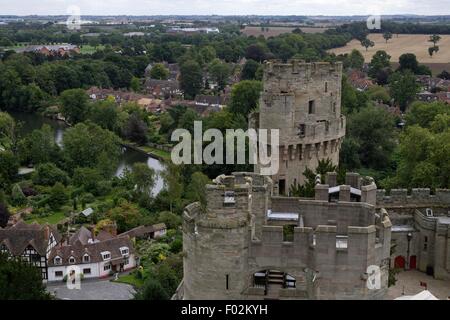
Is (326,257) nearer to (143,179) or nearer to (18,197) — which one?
(143,179)

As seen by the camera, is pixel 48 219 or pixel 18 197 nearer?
pixel 48 219

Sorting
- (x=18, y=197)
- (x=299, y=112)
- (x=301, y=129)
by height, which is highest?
(x=299, y=112)

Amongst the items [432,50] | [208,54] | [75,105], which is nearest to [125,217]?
[75,105]

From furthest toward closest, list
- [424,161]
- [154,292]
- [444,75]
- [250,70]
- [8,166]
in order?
[250,70], [444,75], [8,166], [424,161], [154,292]

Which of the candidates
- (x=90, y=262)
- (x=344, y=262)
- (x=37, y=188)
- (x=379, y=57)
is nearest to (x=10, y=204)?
(x=37, y=188)

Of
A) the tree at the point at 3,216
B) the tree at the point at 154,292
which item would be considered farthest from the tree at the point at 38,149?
the tree at the point at 154,292

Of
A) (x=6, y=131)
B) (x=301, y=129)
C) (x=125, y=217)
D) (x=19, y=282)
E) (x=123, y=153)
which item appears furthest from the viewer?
(x=123, y=153)

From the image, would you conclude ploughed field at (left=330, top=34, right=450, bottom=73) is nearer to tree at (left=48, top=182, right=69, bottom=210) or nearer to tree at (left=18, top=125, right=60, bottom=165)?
tree at (left=18, top=125, right=60, bottom=165)
